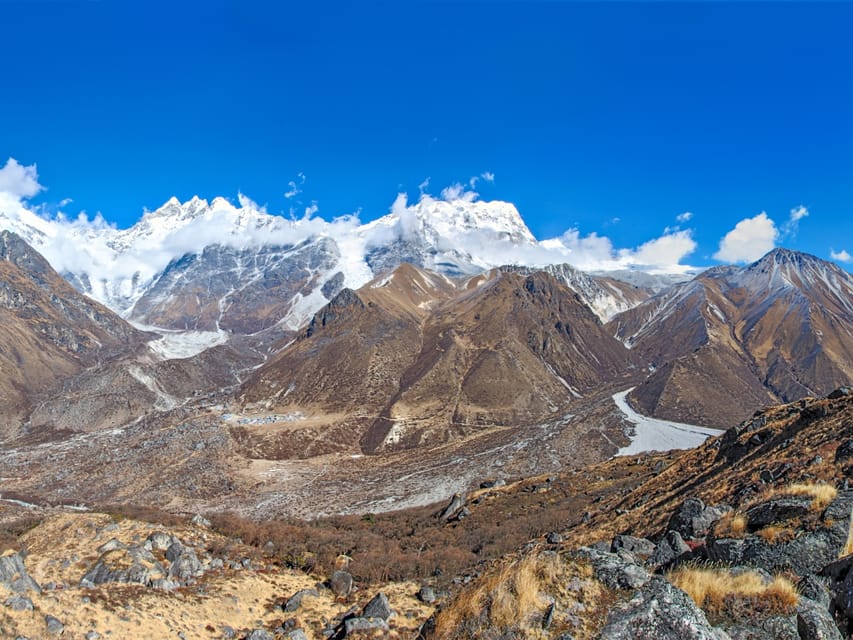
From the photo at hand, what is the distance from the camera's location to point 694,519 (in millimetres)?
21891

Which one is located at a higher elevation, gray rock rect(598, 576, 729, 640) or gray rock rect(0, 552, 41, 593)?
gray rock rect(0, 552, 41, 593)

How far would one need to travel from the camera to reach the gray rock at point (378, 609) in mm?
21920

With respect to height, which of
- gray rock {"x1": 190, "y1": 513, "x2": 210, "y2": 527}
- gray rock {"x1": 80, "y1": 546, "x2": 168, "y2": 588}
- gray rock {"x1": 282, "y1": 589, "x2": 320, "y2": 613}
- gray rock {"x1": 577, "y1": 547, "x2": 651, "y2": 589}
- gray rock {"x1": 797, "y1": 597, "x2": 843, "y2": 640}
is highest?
gray rock {"x1": 190, "y1": 513, "x2": 210, "y2": 527}

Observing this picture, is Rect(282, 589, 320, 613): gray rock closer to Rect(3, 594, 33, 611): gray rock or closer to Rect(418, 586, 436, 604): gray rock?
Rect(418, 586, 436, 604): gray rock

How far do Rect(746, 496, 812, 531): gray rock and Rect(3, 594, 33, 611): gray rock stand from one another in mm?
24715

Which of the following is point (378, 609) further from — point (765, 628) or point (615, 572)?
point (765, 628)

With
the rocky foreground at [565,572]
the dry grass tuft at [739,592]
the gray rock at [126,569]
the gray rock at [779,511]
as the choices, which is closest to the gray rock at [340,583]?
the rocky foreground at [565,572]

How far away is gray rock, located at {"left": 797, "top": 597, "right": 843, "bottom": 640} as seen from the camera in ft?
24.7

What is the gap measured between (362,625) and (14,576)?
1443 centimetres

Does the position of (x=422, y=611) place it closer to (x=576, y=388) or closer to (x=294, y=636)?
(x=294, y=636)

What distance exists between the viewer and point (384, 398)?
14900cm

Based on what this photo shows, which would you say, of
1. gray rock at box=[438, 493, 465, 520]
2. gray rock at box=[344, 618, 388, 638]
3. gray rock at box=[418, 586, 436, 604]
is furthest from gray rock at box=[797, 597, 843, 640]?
gray rock at box=[438, 493, 465, 520]

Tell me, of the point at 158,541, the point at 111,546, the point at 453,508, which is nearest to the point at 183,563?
the point at 158,541

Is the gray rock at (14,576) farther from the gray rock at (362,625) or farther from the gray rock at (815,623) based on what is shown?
the gray rock at (815,623)
